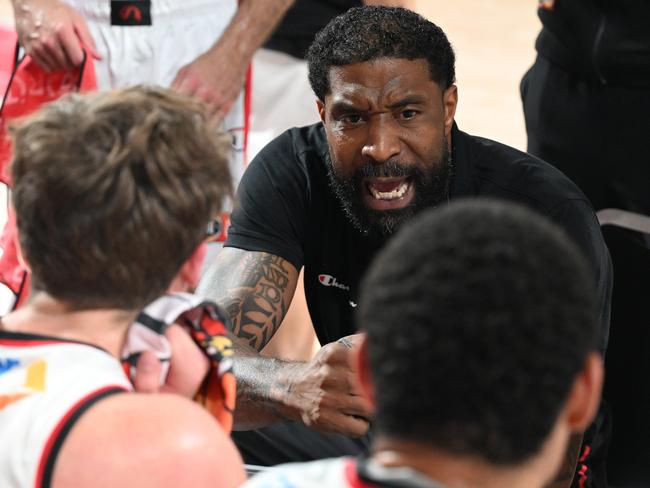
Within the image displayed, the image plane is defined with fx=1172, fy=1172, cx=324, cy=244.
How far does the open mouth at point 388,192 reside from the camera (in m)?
2.64

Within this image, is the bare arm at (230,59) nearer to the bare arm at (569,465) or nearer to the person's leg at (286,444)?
the person's leg at (286,444)

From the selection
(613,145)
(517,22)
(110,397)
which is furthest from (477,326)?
(517,22)

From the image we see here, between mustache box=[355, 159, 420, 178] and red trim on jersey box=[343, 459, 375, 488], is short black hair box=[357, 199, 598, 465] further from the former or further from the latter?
mustache box=[355, 159, 420, 178]

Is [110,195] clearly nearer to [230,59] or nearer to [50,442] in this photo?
[50,442]

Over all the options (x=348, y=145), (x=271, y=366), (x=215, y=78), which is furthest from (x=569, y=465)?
(x=215, y=78)

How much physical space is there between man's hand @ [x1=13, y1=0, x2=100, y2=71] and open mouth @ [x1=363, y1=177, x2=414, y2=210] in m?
0.84

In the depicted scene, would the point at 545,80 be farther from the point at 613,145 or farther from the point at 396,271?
the point at 396,271

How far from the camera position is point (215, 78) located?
10.3ft

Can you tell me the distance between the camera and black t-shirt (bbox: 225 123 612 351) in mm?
2607

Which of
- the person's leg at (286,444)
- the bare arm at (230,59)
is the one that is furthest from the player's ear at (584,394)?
the bare arm at (230,59)

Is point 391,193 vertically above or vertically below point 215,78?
below

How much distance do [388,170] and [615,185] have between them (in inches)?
37.6

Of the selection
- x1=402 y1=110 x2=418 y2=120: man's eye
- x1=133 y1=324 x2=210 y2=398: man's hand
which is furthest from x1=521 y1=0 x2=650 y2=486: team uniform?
x1=133 y1=324 x2=210 y2=398: man's hand

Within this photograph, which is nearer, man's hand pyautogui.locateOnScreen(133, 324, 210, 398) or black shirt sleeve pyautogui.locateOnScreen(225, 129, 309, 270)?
man's hand pyautogui.locateOnScreen(133, 324, 210, 398)
